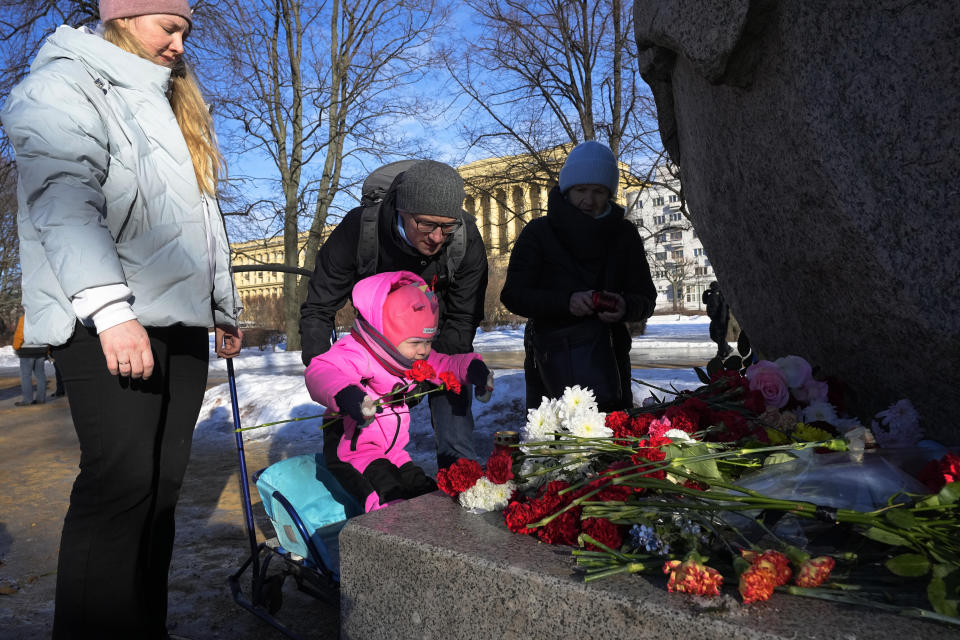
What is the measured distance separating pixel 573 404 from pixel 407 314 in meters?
0.88

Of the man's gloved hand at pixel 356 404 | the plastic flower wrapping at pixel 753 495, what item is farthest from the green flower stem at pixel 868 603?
the man's gloved hand at pixel 356 404

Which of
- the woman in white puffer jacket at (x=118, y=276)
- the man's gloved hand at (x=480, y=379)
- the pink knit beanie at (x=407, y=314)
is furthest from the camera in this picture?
the man's gloved hand at (x=480, y=379)

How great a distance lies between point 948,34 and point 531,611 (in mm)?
1569

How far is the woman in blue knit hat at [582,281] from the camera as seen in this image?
10.2ft

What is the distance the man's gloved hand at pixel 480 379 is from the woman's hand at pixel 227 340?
0.88 m

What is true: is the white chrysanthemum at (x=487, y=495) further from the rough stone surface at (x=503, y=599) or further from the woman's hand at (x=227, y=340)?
the woman's hand at (x=227, y=340)

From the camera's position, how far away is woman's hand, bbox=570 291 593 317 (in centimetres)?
297

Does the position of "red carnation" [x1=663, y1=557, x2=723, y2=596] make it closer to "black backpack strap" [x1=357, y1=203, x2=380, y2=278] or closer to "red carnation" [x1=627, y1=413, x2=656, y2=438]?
"red carnation" [x1=627, y1=413, x2=656, y2=438]

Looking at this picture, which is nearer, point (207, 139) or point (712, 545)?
point (712, 545)

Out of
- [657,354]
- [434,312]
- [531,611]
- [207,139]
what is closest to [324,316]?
[434,312]

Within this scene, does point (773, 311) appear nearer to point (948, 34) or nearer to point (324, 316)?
point (948, 34)

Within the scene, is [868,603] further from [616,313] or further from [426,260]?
[426,260]

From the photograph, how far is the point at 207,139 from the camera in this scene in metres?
2.32

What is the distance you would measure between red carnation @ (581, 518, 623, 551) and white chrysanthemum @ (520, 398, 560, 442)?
15.1 inches
